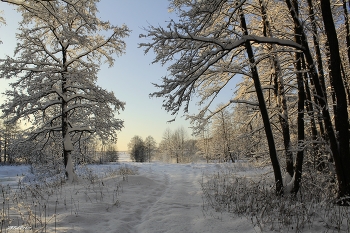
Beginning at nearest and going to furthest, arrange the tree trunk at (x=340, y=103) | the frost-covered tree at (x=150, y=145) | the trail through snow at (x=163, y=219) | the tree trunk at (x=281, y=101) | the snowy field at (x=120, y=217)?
the snowy field at (x=120, y=217), the trail through snow at (x=163, y=219), the tree trunk at (x=340, y=103), the tree trunk at (x=281, y=101), the frost-covered tree at (x=150, y=145)

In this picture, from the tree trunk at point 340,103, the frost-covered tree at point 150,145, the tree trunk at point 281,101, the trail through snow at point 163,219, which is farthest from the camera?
the frost-covered tree at point 150,145

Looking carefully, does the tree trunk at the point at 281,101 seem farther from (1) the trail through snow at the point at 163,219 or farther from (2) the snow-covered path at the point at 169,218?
(1) the trail through snow at the point at 163,219

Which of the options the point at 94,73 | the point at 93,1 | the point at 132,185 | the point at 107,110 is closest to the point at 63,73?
the point at 94,73

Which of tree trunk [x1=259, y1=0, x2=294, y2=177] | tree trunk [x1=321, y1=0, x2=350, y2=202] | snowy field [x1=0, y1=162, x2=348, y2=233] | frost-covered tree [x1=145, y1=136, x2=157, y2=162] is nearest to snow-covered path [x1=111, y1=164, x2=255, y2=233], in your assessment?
snowy field [x1=0, y1=162, x2=348, y2=233]

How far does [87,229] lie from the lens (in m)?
3.91

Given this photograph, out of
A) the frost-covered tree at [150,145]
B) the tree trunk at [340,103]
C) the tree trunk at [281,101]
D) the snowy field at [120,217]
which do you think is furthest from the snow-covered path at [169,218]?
the frost-covered tree at [150,145]

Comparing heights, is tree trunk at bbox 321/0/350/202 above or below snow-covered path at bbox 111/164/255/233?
above

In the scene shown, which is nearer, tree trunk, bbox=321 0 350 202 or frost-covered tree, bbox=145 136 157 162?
tree trunk, bbox=321 0 350 202

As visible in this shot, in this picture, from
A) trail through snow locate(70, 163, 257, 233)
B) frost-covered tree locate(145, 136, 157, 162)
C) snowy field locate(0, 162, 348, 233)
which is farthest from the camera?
frost-covered tree locate(145, 136, 157, 162)

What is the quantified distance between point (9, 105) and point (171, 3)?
29.1 ft

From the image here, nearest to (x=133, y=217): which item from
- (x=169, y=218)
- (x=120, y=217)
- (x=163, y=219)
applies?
(x=120, y=217)

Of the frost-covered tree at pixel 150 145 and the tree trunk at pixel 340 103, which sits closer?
the tree trunk at pixel 340 103

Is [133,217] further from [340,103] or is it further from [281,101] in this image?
[281,101]

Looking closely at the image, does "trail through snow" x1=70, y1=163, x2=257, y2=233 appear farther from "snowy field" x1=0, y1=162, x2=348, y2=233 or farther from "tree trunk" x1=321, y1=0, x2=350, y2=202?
"tree trunk" x1=321, y1=0, x2=350, y2=202
